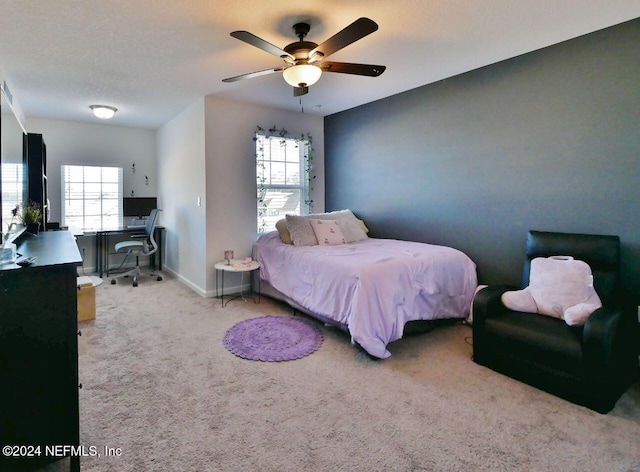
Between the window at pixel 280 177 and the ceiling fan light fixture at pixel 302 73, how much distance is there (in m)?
2.17

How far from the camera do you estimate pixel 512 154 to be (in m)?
3.31

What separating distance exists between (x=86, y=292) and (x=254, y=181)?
2.32 meters

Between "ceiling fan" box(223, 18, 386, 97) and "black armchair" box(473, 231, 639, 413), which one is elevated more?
"ceiling fan" box(223, 18, 386, 97)

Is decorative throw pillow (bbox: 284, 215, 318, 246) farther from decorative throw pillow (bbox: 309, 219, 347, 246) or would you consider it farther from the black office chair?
the black office chair

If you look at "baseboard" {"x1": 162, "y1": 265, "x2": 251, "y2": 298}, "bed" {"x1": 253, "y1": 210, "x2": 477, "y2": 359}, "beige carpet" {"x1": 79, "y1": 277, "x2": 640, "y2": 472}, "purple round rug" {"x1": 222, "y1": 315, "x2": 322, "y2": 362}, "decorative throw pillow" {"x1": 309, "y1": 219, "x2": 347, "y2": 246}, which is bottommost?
"beige carpet" {"x1": 79, "y1": 277, "x2": 640, "y2": 472}

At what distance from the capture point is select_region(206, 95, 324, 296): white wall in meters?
4.34

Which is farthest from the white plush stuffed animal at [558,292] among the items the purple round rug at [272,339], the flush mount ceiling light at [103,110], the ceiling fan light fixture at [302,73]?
the flush mount ceiling light at [103,110]

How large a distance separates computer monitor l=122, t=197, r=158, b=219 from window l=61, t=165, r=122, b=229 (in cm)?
39

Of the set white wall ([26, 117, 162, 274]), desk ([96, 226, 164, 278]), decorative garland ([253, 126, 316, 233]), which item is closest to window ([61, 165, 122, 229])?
white wall ([26, 117, 162, 274])

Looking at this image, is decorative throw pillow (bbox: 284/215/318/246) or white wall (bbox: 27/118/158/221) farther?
white wall (bbox: 27/118/158/221)

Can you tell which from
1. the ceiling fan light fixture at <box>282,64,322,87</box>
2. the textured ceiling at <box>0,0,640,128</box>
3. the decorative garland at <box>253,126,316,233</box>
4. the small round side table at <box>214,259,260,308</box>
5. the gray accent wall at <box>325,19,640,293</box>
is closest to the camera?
the textured ceiling at <box>0,0,640,128</box>

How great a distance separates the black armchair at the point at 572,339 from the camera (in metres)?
2.06

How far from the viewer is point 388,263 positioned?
292 cm

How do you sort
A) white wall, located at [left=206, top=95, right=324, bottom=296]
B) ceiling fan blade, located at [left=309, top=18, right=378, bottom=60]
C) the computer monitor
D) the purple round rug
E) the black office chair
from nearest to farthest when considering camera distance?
ceiling fan blade, located at [left=309, top=18, right=378, bottom=60], the purple round rug, white wall, located at [left=206, top=95, right=324, bottom=296], the black office chair, the computer monitor
